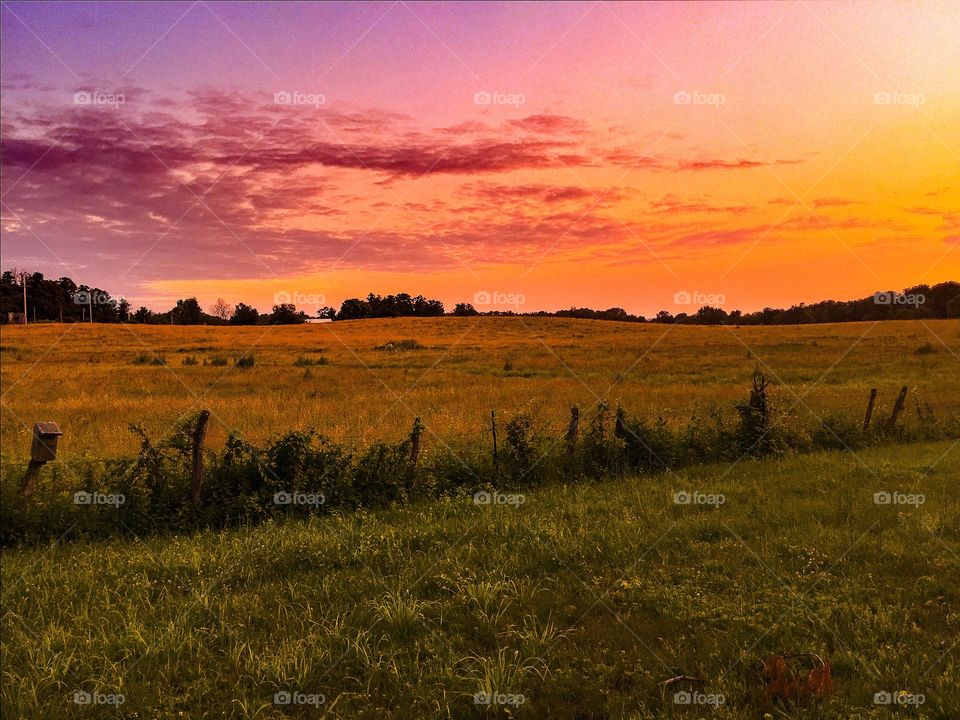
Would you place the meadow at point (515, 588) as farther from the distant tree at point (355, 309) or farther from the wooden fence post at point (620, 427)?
the distant tree at point (355, 309)

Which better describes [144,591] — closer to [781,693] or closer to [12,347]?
[781,693]

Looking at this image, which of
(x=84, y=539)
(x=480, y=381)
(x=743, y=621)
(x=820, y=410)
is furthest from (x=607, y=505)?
(x=480, y=381)

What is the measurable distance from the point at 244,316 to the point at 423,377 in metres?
88.7

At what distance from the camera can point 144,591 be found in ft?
27.0

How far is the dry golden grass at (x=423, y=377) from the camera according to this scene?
22203 millimetres

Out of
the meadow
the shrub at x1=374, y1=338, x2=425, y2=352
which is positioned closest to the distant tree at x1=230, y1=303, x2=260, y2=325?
the shrub at x1=374, y1=338, x2=425, y2=352

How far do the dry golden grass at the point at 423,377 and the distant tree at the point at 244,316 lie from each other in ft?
117

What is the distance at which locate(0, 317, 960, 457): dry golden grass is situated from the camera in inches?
874

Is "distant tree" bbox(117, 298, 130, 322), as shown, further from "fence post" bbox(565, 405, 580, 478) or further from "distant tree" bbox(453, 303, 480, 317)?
"fence post" bbox(565, 405, 580, 478)

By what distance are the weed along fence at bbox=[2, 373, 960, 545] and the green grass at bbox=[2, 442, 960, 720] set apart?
77cm

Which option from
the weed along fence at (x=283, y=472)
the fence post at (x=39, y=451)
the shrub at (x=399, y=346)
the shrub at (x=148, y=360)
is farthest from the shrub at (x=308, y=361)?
the fence post at (x=39, y=451)

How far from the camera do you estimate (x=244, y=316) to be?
115 meters

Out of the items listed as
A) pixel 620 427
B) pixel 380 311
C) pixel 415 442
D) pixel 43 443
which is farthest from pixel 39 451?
pixel 380 311

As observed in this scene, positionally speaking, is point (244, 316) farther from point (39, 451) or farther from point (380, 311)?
point (39, 451)
